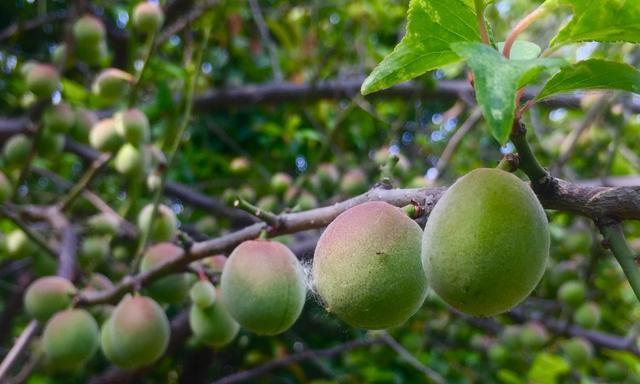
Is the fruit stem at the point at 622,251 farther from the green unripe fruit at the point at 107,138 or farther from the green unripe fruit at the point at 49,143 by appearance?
the green unripe fruit at the point at 49,143

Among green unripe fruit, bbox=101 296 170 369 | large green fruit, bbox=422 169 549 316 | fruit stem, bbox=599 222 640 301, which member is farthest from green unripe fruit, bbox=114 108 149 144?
fruit stem, bbox=599 222 640 301

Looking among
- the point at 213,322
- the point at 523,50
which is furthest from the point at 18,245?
the point at 523,50

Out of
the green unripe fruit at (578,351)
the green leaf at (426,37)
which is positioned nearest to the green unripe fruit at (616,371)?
the green unripe fruit at (578,351)

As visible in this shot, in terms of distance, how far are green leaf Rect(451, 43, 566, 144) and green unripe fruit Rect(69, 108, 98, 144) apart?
6.38ft

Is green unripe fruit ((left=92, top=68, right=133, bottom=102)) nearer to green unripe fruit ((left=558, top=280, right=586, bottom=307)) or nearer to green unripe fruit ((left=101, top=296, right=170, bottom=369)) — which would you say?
green unripe fruit ((left=101, top=296, right=170, bottom=369))

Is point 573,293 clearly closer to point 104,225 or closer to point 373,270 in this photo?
point 104,225

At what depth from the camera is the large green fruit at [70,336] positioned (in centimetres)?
136

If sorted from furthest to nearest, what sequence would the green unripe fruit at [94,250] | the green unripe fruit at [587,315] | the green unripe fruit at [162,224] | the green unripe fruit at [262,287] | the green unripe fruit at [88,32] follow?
1. the green unripe fruit at [587,315]
2. the green unripe fruit at [88,32]
3. the green unripe fruit at [94,250]
4. the green unripe fruit at [162,224]
5. the green unripe fruit at [262,287]

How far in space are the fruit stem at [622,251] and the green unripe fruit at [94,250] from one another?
174 centimetres

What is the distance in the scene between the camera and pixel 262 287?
92 centimetres

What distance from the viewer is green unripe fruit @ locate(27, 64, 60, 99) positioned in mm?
1967

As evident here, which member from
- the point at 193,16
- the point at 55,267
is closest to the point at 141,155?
the point at 55,267

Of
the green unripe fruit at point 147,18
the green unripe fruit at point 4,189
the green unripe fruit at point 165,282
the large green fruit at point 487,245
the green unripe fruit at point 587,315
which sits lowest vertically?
the green unripe fruit at point 587,315

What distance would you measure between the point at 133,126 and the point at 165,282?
66 centimetres
